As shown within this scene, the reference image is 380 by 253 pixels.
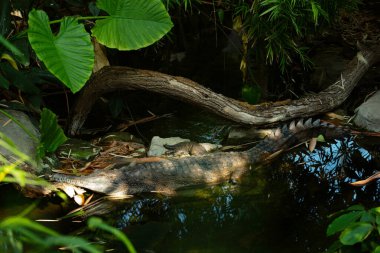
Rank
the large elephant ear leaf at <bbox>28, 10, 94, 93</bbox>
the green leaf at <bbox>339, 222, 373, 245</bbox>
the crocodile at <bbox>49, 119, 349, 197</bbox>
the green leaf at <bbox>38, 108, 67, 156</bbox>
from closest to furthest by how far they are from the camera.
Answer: the green leaf at <bbox>339, 222, 373, 245</bbox>
the large elephant ear leaf at <bbox>28, 10, 94, 93</bbox>
the green leaf at <bbox>38, 108, 67, 156</bbox>
the crocodile at <bbox>49, 119, 349, 197</bbox>

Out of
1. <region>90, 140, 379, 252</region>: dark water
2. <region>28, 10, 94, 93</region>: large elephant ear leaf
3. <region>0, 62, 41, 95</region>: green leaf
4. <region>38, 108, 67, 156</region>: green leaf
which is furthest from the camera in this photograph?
<region>0, 62, 41, 95</region>: green leaf

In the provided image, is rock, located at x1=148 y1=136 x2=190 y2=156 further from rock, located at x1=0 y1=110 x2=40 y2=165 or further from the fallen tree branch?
rock, located at x1=0 y1=110 x2=40 y2=165

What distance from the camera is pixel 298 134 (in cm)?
421

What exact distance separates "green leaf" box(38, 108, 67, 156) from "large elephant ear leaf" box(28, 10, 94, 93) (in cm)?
43

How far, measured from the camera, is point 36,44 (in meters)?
2.99

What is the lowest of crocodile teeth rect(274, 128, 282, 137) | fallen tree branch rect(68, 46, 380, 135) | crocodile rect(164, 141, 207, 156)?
crocodile rect(164, 141, 207, 156)

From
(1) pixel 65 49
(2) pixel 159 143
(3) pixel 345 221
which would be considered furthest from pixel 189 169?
(3) pixel 345 221

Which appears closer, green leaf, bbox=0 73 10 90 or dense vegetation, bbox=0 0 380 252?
dense vegetation, bbox=0 0 380 252

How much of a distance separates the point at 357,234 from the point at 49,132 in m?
2.32

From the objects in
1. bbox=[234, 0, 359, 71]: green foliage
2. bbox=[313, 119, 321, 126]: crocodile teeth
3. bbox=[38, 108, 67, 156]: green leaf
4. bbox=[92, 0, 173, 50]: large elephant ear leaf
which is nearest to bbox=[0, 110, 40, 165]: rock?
bbox=[38, 108, 67, 156]: green leaf

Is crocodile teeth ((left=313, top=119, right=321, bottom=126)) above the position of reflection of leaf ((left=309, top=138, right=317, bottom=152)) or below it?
above

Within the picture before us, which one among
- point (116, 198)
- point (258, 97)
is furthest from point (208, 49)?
point (116, 198)

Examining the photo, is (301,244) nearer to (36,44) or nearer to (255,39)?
(36,44)

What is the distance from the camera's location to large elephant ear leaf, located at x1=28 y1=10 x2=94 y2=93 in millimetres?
2986
